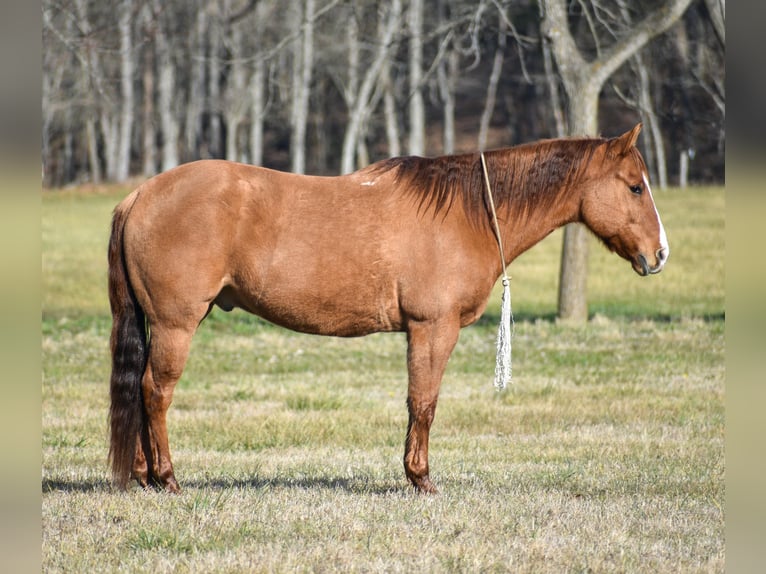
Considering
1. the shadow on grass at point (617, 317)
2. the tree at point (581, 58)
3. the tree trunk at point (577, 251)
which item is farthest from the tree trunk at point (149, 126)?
the tree at point (581, 58)

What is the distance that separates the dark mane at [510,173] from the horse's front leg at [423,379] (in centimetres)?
76

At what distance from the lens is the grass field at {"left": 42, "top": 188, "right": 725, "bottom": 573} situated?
4734mm

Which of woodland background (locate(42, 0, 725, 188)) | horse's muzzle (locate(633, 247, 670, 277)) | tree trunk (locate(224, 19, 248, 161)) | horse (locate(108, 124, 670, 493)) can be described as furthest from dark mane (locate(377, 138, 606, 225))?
tree trunk (locate(224, 19, 248, 161))

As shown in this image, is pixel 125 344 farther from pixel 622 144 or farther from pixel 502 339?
pixel 622 144

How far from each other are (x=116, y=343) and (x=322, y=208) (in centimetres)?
149

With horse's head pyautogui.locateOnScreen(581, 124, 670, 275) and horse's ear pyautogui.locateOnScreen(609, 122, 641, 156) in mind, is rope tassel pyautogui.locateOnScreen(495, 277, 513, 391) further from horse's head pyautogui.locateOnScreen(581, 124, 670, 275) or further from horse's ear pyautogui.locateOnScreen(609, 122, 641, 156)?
horse's ear pyautogui.locateOnScreen(609, 122, 641, 156)

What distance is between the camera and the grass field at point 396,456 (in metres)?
4.73

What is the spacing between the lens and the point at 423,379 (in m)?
5.94

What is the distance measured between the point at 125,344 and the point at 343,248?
1.44 metres

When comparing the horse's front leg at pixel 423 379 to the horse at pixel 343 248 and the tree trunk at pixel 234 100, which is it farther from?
the tree trunk at pixel 234 100

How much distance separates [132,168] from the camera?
A: 2143 inches

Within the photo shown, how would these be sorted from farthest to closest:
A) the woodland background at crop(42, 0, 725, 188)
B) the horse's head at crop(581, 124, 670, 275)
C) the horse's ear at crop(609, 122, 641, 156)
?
the woodland background at crop(42, 0, 725, 188)
the horse's head at crop(581, 124, 670, 275)
the horse's ear at crop(609, 122, 641, 156)
